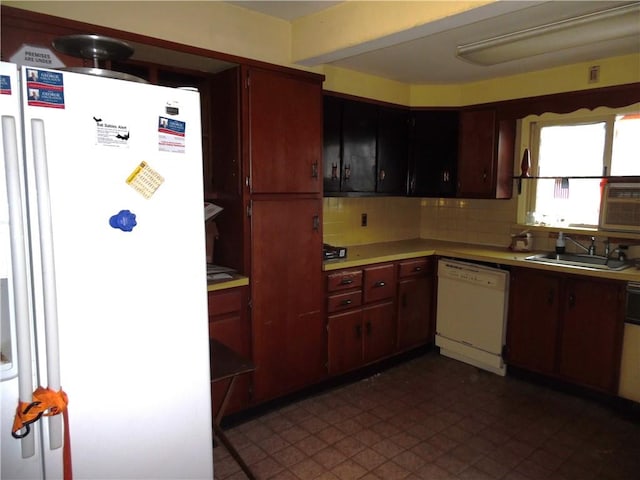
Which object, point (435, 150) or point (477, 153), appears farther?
point (435, 150)

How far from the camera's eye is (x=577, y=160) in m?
3.52

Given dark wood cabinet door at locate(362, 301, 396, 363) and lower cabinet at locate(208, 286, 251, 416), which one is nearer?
lower cabinet at locate(208, 286, 251, 416)

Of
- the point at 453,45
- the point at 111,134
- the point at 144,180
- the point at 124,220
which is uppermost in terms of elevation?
the point at 453,45

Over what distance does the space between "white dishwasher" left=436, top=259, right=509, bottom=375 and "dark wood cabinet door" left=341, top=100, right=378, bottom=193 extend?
964 millimetres

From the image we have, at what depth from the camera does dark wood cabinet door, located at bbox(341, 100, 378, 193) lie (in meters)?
3.36

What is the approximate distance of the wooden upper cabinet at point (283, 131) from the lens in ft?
8.50

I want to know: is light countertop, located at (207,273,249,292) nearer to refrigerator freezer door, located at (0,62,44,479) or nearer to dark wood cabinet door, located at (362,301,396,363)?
dark wood cabinet door, located at (362,301,396,363)

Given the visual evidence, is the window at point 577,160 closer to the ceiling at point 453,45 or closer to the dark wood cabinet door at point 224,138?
the ceiling at point 453,45

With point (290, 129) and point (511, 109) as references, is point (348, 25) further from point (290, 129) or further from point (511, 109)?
point (511, 109)

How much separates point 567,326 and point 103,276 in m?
2.93

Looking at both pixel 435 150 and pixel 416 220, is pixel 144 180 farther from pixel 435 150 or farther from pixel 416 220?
pixel 416 220

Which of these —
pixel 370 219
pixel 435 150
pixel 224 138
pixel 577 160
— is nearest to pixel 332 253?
pixel 370 219

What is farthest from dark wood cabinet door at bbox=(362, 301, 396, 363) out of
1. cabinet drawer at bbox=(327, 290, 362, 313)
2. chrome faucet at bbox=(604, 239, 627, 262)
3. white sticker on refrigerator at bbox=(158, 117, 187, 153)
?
white sticker on refrigerator at bbox=(158, 117, 187, 153)

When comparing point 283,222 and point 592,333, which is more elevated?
point 283,222
